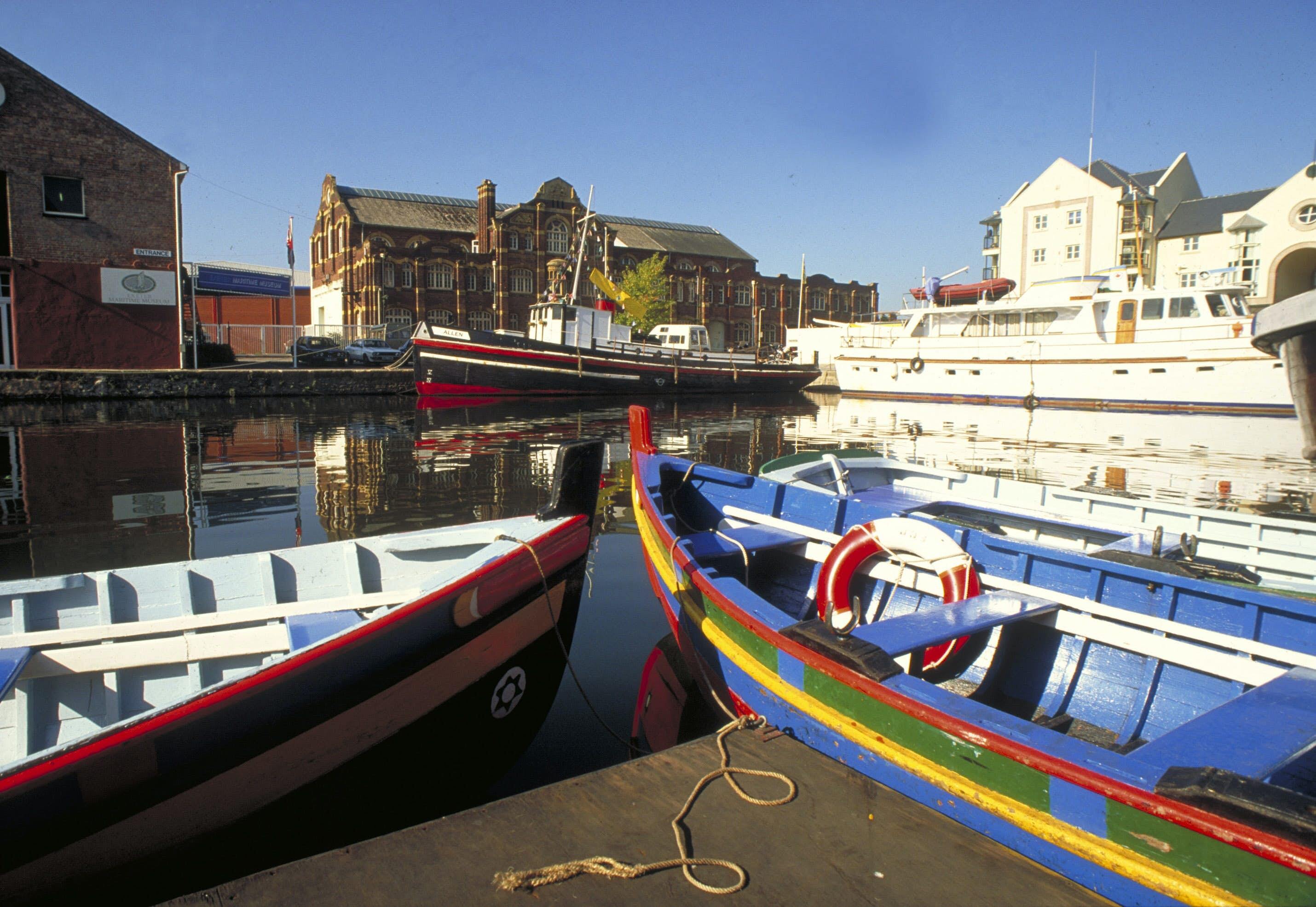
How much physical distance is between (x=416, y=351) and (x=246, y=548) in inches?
799

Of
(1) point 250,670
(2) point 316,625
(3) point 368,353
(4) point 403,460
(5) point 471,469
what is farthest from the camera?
(3) point 368,353

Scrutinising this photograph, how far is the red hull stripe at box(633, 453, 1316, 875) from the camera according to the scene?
1.91 meters

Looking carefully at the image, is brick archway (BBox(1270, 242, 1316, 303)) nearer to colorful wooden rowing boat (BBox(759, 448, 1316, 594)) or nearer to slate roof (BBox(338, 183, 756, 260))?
slate roof (BBox(338, 183, 756, 260))

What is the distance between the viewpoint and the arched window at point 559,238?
4978 cm

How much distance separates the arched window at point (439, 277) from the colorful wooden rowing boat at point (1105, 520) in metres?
43.0

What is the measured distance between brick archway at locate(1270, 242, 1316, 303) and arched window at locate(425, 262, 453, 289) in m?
43.7

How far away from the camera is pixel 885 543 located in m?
4.07

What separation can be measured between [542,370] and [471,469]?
16245mm

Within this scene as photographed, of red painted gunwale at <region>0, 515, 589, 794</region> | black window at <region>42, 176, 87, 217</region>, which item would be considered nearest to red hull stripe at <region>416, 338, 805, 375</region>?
black window at <region>42, 176, 87, 217</region>

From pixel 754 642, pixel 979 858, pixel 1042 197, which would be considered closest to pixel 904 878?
pixel 979 858

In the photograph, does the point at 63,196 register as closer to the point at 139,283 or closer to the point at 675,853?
the point at 139,283

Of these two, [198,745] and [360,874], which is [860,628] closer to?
[360,874]

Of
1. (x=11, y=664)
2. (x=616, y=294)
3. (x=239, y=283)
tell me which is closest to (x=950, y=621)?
(x=11, y=664)

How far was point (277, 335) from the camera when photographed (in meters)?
40.6
